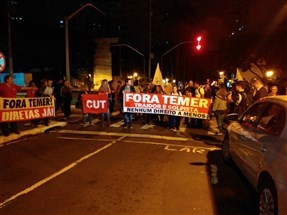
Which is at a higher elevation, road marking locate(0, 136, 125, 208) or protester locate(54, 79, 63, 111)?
protester locate(54, 79, 63, 111)

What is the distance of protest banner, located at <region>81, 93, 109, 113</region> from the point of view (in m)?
13.7

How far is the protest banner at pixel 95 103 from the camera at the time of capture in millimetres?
13734

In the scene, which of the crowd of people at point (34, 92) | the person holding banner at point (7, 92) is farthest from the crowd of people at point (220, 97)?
the person holding banner at point (7, 92)

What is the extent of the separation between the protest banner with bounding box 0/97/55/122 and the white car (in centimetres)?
673

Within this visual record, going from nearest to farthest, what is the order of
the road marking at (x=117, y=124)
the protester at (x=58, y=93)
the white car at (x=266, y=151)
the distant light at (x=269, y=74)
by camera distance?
the white car at (x=266, y=151) < the road marking at (x=117, y=124) < the protester at (x=58, y=93) < the distant light at (x=269, y=74)

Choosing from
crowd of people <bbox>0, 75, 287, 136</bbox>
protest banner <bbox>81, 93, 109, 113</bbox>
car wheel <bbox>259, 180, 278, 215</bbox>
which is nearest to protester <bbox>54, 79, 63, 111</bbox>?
crowd of people <bbox>0, 75, 287, 136</bbox>

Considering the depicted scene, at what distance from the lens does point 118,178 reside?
697 centimetres

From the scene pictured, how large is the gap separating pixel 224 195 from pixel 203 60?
7637 centimetres

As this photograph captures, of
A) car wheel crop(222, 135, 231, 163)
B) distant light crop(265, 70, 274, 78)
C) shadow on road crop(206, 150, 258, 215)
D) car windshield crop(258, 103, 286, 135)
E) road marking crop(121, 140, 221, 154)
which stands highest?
distant light crop(265, 70, 274, 78)

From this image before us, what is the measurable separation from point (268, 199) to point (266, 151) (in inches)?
23.5

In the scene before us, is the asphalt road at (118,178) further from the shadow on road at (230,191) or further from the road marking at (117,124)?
the road marking at (117,124)

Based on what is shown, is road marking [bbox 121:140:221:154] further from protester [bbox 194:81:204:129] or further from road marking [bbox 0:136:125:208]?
protester [bbox 194:81:204:129]

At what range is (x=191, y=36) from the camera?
74375mm

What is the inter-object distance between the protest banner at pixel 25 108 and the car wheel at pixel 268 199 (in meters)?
7.96
